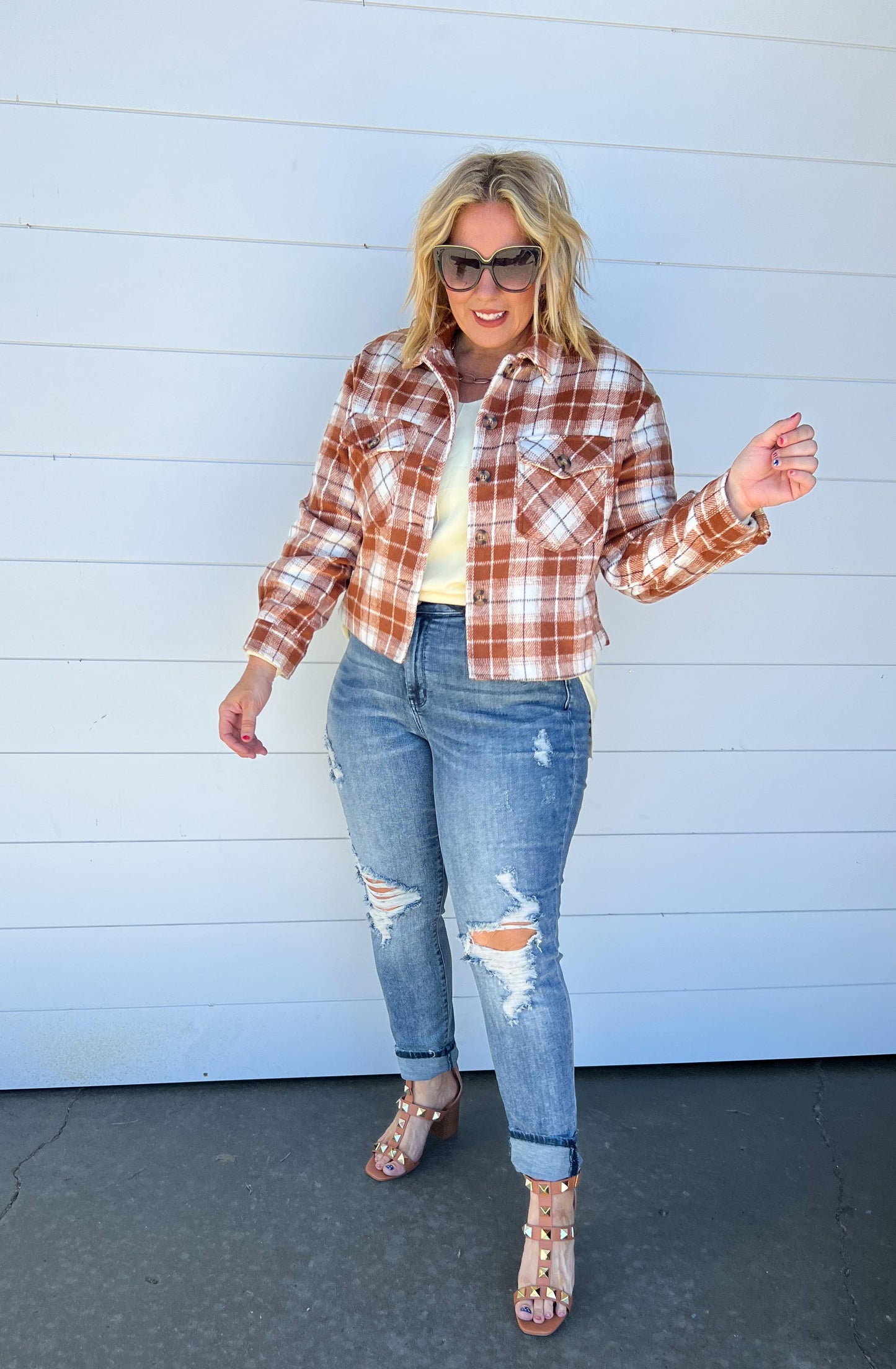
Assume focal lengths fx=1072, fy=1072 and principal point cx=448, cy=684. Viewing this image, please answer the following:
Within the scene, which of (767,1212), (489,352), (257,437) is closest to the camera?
(489,352)

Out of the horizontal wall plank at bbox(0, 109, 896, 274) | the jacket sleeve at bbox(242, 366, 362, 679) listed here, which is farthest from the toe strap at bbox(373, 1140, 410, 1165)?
the horizontal wall plank at bbox(0, 109, 896, 274)

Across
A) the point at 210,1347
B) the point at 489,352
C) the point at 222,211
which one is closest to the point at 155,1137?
the point at 210,1347

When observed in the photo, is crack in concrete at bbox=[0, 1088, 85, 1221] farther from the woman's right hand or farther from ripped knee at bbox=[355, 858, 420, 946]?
the woman's right hand

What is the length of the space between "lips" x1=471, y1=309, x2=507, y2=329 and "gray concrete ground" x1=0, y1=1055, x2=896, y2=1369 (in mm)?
1651

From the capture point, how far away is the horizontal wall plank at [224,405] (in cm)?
221

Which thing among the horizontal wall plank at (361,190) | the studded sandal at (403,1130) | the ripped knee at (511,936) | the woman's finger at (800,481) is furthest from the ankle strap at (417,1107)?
the horizontal wall plank at (361,190)

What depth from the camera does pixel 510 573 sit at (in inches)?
70.4

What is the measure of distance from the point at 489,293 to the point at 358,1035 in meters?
1.70

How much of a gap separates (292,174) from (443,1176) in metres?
2.05

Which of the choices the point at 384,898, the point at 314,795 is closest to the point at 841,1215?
the point at 384,898

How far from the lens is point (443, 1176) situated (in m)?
2.18

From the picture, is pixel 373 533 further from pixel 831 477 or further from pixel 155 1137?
pixel 155 1137

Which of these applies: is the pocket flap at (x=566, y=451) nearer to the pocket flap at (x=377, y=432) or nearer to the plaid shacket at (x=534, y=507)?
the plaid shacket at (x=534, y=507)

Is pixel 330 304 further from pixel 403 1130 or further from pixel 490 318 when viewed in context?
pixel 403 1130
